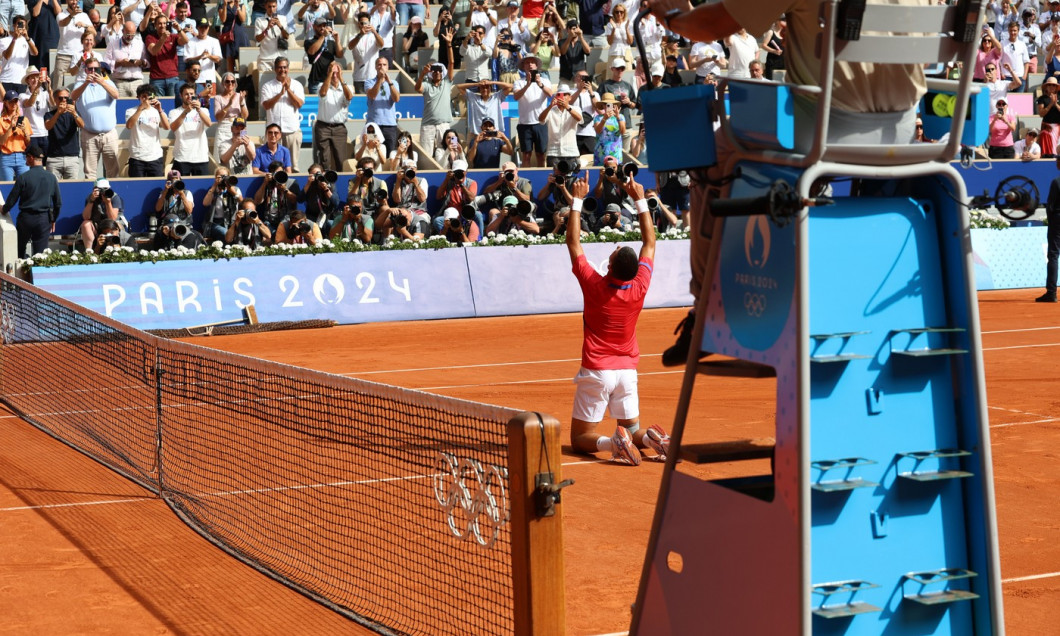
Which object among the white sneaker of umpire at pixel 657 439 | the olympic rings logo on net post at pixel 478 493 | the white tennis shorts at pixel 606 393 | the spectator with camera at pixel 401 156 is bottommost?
the white sneaker of umpire at pixel 657 439

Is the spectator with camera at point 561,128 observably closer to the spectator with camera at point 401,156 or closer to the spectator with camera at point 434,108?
the spectator with camera at point 434,108

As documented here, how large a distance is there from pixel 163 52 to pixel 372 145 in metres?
4.47

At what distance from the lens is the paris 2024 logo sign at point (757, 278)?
417cm

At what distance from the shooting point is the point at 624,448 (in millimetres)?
11086

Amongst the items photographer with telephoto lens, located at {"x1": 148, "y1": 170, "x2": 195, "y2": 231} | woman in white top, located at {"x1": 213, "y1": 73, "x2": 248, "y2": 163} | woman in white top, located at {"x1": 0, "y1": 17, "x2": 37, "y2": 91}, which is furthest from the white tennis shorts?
woman in white top, located at {"x1": 0, "y1": 17, "x2": 37, "y2": 91}

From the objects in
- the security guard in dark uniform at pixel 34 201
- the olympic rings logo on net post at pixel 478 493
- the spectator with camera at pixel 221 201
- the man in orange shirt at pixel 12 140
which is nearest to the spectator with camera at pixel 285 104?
the spectator with camera at pixel 221 201

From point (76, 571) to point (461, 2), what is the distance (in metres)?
23.4

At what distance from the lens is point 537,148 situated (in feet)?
88.7

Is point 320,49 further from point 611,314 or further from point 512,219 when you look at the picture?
point 611,314

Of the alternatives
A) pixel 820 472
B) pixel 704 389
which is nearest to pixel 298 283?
pixel 704 389

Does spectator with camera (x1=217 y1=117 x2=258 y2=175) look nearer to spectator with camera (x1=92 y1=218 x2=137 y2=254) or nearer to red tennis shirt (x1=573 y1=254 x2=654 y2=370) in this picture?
spectator with camera (x1=92 y1=218 x2=137 y2=254)

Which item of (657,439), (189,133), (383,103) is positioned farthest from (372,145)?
(657,439)

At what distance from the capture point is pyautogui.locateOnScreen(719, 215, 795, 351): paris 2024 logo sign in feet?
13.7

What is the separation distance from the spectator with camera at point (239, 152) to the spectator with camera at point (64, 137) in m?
2.55
